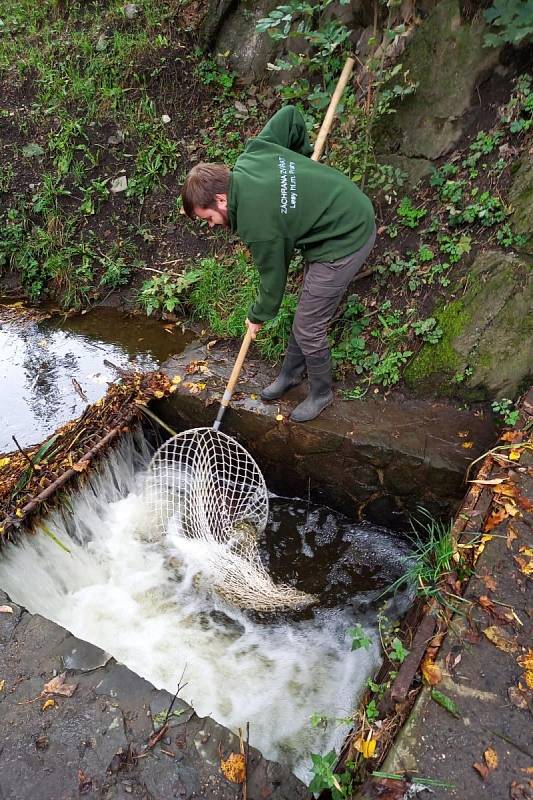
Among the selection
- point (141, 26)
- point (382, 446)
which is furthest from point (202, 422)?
point (141, 26)

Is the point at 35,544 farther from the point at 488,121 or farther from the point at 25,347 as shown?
the point at 488,121

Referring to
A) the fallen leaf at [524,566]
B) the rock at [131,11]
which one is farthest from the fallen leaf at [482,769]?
the rock at [131,11]

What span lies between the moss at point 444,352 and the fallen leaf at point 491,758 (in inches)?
92.8

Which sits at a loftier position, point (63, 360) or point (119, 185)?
point (119, 185)

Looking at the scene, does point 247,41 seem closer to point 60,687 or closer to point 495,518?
point 495,518

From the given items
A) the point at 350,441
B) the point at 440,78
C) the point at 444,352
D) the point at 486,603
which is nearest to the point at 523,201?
the point at 444,352

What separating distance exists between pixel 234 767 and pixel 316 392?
230 centimetres

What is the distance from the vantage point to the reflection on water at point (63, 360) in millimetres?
4484

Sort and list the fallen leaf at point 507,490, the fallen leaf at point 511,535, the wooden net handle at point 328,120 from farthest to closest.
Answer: the wooden net handle at point 328,120 < the fallen leaf at point 507,490 < the fallen leaf at point 511,535

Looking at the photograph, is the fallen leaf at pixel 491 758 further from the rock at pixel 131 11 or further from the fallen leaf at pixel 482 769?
the rock at pixel 131 11

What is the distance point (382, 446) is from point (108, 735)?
2292 millimetres

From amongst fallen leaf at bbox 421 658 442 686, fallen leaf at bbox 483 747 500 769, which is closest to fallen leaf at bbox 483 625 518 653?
fallen leaf at bbox 421 658 442 686

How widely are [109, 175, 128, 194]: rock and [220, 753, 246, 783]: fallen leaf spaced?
5848mm

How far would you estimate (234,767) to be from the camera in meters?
2.13
